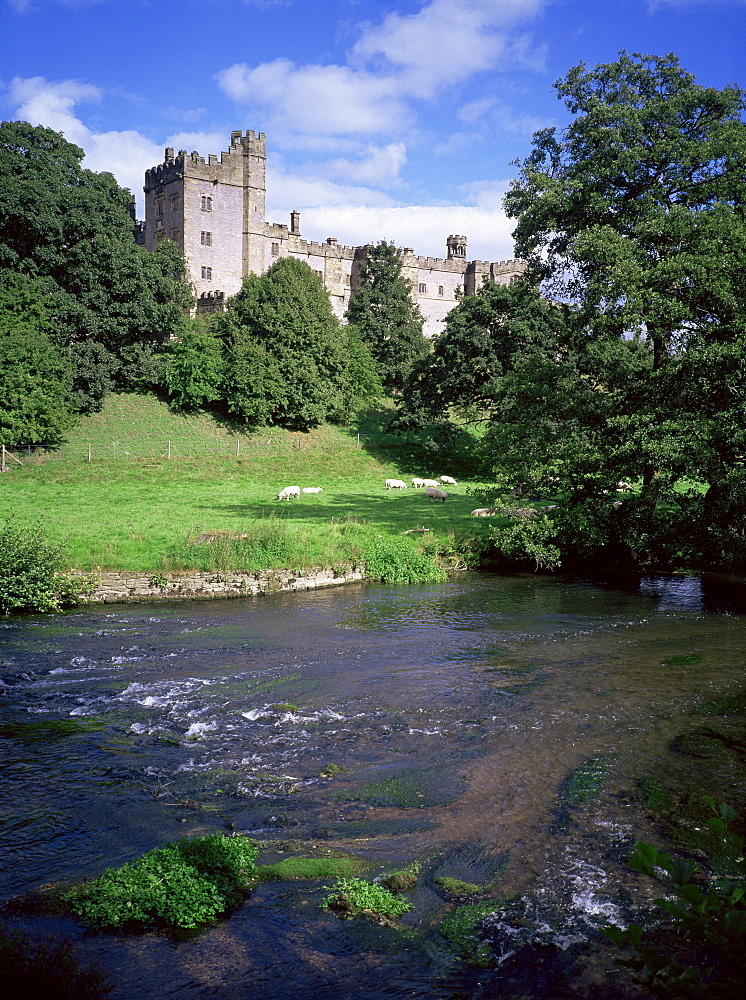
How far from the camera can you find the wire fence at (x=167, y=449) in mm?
34406

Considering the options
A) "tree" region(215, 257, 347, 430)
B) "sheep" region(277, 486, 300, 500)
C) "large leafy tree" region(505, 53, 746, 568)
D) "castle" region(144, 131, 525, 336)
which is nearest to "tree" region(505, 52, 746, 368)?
"large leafy tree" region(505, 53, 746, 568)

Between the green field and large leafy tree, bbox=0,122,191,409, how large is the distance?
9.62 ft

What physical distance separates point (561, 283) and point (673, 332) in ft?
22.1

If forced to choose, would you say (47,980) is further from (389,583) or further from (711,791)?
(389,583)

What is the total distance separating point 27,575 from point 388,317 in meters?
46.2

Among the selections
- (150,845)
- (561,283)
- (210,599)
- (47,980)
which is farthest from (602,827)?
(561,283)

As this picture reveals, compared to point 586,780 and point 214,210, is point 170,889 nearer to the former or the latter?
point 586,780

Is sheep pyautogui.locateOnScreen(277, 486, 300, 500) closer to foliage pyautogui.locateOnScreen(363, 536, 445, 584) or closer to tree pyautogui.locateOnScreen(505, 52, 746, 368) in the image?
foliage pyautogui.locateOnScreen(363, 536, 445, 584)

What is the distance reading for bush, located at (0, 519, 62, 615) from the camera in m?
16.9

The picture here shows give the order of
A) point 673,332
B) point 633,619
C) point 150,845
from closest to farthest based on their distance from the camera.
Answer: point 150,845
point 633,619
point 673,332

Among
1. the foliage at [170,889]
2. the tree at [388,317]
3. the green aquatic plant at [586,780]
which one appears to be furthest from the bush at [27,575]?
the tree at [388,317]

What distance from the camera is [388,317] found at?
194ft

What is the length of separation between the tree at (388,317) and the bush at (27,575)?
3946cm

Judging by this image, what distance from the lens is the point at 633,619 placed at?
1777cm
